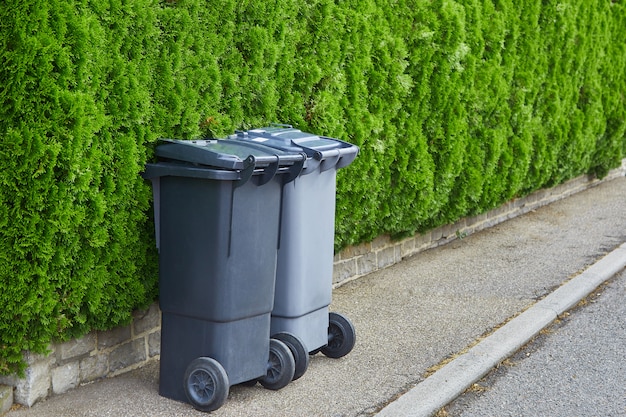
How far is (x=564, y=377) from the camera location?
5.63 m

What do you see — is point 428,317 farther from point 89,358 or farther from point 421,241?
point 89,358

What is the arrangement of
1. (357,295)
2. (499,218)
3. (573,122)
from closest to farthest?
(357,295) < (499,218) < (573,122)

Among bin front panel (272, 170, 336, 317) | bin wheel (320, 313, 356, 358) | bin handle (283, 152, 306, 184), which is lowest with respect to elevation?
bin wheel (320, 313, 356, 358)

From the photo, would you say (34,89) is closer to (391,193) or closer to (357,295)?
(357,295)

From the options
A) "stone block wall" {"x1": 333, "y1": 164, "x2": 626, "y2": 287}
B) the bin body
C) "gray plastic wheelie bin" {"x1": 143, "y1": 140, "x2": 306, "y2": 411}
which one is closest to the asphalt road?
the bin body

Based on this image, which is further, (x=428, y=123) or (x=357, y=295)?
(x=428, y=123)

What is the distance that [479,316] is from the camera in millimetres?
6742

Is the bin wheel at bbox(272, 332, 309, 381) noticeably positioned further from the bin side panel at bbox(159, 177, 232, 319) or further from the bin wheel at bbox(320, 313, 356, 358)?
the bin side panel at bbox(159, 177, 232, 319)

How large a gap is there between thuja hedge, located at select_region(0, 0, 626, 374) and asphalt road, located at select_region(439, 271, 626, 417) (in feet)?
5.90

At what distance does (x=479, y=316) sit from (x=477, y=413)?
1.74 metres

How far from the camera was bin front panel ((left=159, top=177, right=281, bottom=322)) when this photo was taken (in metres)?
4.75

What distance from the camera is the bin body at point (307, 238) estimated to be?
526 cm

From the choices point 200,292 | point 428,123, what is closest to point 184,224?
point 200,292

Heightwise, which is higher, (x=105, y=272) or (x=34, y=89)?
(x=34, y=89)
